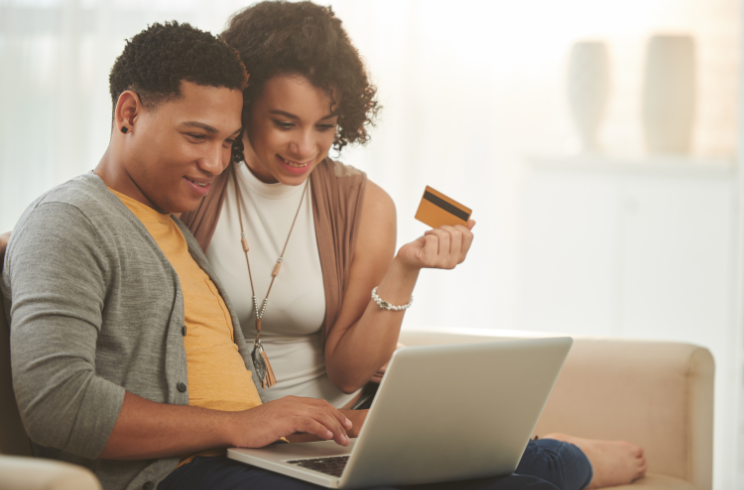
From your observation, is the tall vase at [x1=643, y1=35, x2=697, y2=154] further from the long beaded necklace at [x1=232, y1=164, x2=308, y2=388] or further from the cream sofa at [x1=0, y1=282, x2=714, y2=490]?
the long beaded necklace at [x1=232, y1=164, x2=308, y2=388]

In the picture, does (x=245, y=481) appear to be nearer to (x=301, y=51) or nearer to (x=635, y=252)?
(x=301, y=51)

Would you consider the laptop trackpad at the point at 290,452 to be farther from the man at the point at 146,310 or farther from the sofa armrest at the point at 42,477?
the sofa armrest at the point at 42,477

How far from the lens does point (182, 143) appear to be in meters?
0.99

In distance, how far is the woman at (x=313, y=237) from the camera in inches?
47.4

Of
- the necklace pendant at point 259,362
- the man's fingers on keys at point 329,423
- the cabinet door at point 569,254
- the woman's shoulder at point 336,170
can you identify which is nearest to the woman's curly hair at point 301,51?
the woman's shoulder at point 336,170

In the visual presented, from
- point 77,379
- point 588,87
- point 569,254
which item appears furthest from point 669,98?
point 77,379

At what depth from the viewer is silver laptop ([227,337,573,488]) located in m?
0.76

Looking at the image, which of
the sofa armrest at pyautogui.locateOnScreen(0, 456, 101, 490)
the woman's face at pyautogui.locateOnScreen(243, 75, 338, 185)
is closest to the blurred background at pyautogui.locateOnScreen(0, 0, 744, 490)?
the woman's face at pyautogui.locateOnScreen(243, 75, 338, 185)

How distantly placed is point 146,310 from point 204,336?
0.42ft

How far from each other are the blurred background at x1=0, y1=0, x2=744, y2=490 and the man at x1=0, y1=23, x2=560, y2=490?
1.32 m

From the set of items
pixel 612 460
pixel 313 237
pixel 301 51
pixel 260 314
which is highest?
pixel 301 51

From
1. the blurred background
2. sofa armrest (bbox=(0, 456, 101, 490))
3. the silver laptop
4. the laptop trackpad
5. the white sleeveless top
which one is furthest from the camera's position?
the blurred background

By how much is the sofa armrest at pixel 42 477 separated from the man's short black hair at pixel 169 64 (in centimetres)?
56

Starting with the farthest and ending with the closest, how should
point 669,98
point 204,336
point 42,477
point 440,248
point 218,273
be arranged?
point 669,98, point 218,273, point 440,248, point 204,336, point 42,477
